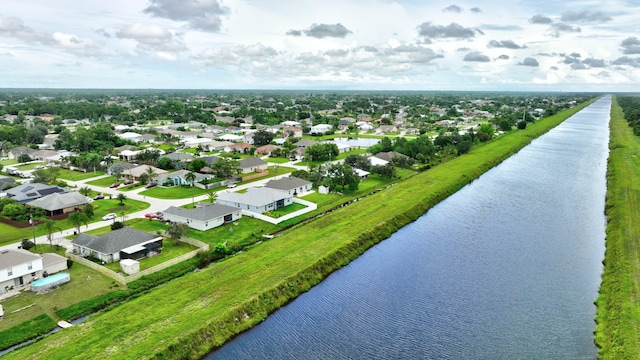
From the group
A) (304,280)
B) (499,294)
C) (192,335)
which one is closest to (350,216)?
(304,280)

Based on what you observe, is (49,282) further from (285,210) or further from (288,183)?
(288,183)

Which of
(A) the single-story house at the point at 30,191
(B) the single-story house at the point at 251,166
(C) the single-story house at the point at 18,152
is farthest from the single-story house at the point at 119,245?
(C) the single-story house at the point at 18,152

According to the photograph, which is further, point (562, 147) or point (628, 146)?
point (562, 147)

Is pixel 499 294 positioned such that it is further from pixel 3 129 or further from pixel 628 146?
pixel 3 129

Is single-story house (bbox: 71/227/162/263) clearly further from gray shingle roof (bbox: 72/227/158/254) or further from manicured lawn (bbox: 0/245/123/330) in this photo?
manicured lawn (bbox: 0/245/123/330)

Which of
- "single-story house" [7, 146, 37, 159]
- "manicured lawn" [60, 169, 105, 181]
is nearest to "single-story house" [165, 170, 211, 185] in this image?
"manicured lawn" [60, 169, 105, 181]
